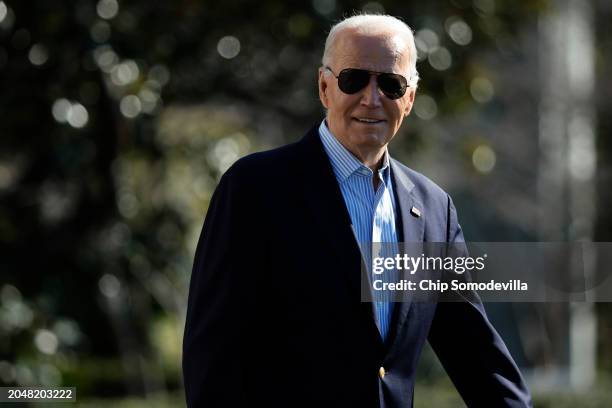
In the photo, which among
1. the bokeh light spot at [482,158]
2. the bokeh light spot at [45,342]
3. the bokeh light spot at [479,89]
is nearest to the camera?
the bokeh light spot at [45,342]

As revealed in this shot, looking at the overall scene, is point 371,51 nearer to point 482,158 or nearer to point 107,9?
point 107,9

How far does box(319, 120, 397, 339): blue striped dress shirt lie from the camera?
3.04 meters

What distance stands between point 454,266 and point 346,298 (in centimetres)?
44

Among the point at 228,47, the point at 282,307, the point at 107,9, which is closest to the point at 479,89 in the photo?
the point at 228,47

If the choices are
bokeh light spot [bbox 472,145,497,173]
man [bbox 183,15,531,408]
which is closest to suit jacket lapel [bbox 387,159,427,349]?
man [bbox 183,15,531,408]

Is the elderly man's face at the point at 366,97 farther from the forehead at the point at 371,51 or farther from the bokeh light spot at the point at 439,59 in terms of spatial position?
the bokeh light spot at the point at 439,59

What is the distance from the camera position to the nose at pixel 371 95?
10.0 ft

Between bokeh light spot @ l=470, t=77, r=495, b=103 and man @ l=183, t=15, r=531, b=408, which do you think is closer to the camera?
man @ l=183, t=15, r=531, b=408

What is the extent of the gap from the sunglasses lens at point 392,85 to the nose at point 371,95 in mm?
17

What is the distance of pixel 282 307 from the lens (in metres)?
2.90

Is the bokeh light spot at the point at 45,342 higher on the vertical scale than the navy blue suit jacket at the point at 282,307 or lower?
higher

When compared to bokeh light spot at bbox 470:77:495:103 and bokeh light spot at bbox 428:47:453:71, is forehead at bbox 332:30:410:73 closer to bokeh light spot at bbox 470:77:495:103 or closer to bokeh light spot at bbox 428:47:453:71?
bokeh light spot at bbox 428:47:453:71

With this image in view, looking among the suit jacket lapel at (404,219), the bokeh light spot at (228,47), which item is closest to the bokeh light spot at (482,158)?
the bokeh light spot at (228,47)

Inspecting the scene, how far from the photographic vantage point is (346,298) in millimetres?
2898
